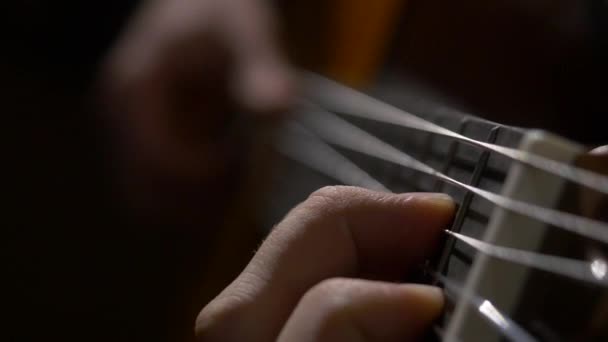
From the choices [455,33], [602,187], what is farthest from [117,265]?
[602,187]

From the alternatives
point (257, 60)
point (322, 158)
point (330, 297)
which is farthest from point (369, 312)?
point (257, 60)

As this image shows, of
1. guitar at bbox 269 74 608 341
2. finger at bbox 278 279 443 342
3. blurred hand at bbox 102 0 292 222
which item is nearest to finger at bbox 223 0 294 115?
blurred hand at bbox 102 0 292 222

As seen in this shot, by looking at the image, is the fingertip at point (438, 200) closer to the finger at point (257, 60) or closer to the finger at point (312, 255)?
Answer: the finger at point (312, 255)

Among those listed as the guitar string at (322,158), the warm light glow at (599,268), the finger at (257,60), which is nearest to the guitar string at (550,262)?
the warm light glow at (599,268)

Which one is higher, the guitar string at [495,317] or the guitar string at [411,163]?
the guitar string at [411,163]

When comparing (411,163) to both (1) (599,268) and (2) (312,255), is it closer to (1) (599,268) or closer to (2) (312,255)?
(2) (312,255)

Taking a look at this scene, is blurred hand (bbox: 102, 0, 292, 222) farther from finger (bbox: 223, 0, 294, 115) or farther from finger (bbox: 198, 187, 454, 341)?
finger (bbox: 198, 187, 454, 341)
